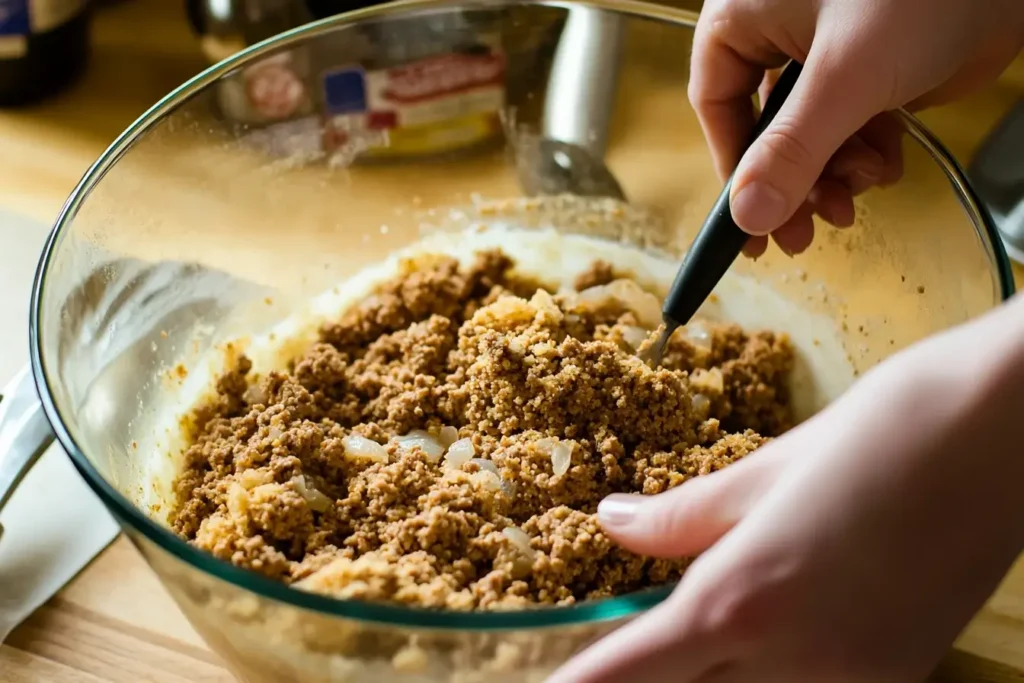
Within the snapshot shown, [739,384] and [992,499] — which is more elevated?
[992,499]

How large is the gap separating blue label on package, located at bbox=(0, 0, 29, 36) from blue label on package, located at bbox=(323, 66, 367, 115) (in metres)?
0.52

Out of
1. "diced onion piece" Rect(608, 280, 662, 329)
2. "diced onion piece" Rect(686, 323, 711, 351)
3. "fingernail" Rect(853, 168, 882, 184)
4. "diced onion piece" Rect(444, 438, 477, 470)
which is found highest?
"fingernail" Rect(853, 168, 882, 184)

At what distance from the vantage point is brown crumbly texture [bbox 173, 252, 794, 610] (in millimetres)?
748

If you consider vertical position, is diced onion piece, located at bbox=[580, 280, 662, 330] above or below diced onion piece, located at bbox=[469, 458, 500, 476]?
below

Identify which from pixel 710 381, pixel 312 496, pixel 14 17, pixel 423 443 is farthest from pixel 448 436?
pixel 14 17

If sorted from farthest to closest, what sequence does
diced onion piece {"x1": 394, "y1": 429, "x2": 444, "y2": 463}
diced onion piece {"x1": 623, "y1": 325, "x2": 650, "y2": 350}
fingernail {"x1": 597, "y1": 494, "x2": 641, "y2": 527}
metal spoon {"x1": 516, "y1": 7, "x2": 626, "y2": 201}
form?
metal spoon {"x1": 516, "y1": 7, "x2": 626, "y2": 201}
diced onion piece {"x1": 623, "y1": 325, "x2": 650, "y2": 350}
diced onion piece {"x1": 394, "y1": 429, "x2": 444, "y2": 463}
fingernail {"x1": 597, "y1": 494, "x2": 641, "y2": 527}

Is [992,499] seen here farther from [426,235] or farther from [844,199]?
[426,235]

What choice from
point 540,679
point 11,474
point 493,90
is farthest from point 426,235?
point 540,679

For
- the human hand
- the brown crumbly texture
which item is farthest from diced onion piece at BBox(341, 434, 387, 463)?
the human hand

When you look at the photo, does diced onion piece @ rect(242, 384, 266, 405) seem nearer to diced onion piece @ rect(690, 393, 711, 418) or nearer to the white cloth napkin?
the white cloth napkin

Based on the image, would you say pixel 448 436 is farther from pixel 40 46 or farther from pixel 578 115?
pixel 40 46

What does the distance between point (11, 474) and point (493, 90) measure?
65cm

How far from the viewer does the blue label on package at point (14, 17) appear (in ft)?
4.31

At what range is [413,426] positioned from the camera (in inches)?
35.9
